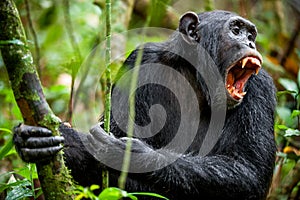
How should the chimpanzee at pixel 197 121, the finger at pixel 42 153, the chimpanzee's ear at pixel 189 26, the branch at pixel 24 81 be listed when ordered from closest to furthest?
the branch at pixel 24 81 → the finger at pixel 42 153 → the chimpanzee at pixel 197 121 → the chimpanzee's ear at pixel 189 26

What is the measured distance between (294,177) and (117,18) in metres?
3.62

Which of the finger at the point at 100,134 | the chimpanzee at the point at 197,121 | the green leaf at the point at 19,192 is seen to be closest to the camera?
the finger at the point at 100,134

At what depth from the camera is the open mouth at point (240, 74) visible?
15.5 feet

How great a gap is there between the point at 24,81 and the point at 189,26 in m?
2.70

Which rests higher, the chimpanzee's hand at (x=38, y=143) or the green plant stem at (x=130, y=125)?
the chimpanzee's hand at (x=38, y=143)

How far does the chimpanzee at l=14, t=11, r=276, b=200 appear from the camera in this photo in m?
4.24

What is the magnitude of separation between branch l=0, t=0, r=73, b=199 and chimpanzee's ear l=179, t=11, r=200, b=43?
2.54m

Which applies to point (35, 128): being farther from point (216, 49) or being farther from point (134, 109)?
point (216, 49)

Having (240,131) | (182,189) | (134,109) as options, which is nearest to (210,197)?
(182,189)

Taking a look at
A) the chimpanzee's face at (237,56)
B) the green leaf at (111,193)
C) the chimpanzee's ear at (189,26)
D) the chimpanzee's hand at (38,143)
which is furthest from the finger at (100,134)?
the chimpanzee's ear at (189,26)

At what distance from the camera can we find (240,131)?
15.6ft

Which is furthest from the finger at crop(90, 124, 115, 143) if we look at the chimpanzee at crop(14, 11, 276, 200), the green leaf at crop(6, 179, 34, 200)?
the green leaf at crop(6, 179, 34, 200)

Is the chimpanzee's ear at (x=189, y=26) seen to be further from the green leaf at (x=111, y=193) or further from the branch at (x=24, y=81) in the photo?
the green leaf at (x=111, y=193)

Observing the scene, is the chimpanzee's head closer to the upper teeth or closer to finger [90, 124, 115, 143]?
the upper teeth
